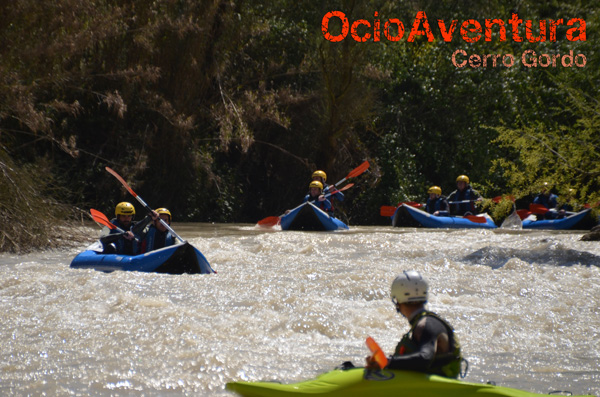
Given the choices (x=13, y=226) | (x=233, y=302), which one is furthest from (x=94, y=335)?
(x=13, y=226)

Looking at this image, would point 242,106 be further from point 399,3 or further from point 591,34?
point 591,34

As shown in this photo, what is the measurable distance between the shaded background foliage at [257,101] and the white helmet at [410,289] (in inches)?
413

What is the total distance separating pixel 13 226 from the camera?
9938mm

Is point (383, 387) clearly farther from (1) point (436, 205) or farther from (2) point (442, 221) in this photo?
(1) point (436, 205)

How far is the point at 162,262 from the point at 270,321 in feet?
7.84

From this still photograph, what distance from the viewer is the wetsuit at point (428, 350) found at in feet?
11.0

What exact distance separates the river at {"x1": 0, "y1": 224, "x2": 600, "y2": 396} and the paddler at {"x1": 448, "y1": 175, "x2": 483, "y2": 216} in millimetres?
6595

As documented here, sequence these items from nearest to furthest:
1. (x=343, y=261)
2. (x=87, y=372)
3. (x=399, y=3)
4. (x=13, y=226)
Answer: (x=87, y=372)
(x=343, y=261)
(x=13, y=226)
(x=399, y=3)

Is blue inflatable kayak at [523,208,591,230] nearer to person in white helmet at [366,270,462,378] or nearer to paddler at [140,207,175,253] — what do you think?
paddler at [140,207,175,253]

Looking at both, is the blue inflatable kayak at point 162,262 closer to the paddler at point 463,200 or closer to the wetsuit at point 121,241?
the wetsuit at point 121,241

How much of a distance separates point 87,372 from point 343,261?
5.19 m

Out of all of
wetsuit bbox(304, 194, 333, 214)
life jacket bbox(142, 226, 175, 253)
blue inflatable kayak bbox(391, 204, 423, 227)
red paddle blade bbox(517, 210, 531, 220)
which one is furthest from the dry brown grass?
red paddle blade bbox(517, 210, 531, 220)

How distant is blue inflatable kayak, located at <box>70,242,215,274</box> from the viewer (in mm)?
7992

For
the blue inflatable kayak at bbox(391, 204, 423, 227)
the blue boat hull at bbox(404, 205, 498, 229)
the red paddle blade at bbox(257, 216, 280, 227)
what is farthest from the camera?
the blue inflatable kayak at bbox(391, 204, 423, 227)
